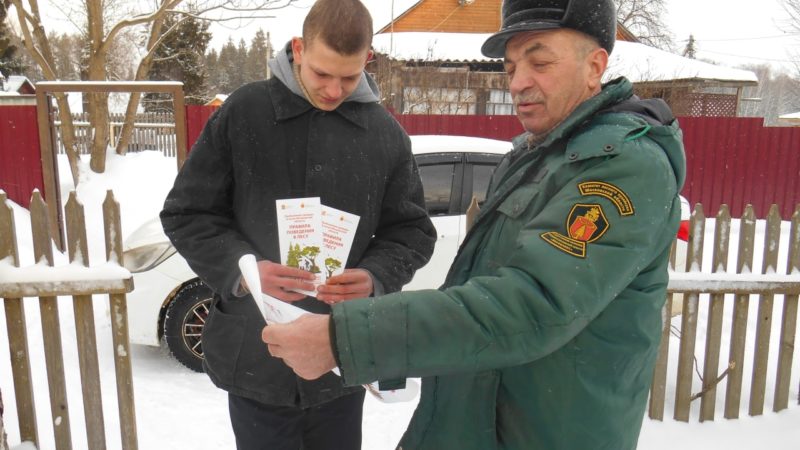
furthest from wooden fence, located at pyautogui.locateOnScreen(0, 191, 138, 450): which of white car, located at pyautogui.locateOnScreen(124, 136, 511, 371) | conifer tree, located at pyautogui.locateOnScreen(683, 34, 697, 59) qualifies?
conifer tree, located at pyautogui.locateOnScreen(683, 34, 697, 59)

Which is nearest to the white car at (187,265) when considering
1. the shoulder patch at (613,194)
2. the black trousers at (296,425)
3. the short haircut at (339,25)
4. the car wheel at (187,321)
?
the car wheel at (187,321)

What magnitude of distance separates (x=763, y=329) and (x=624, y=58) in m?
16.3

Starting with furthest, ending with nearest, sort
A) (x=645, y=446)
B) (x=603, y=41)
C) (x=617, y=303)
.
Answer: (x=645, y=446) → (x=603, y=41) → (x=617, y=303)

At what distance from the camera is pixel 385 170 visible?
1.98 meters

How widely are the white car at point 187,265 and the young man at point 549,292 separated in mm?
3051

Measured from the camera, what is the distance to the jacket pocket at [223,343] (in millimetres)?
1878

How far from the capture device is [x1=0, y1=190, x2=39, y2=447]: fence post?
3094 millimetres

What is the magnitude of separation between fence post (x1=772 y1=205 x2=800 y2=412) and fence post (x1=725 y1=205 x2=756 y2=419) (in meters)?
0.25

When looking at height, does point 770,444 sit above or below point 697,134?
below

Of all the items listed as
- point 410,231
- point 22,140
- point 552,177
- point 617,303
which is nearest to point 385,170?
point 410,231

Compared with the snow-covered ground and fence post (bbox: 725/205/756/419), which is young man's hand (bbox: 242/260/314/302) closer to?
the snow-covered ground

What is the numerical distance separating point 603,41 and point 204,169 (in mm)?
1239

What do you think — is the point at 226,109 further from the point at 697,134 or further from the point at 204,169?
the point at 697,134

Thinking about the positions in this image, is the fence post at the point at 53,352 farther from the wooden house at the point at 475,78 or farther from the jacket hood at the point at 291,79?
the wooden house at the point at 475,78
